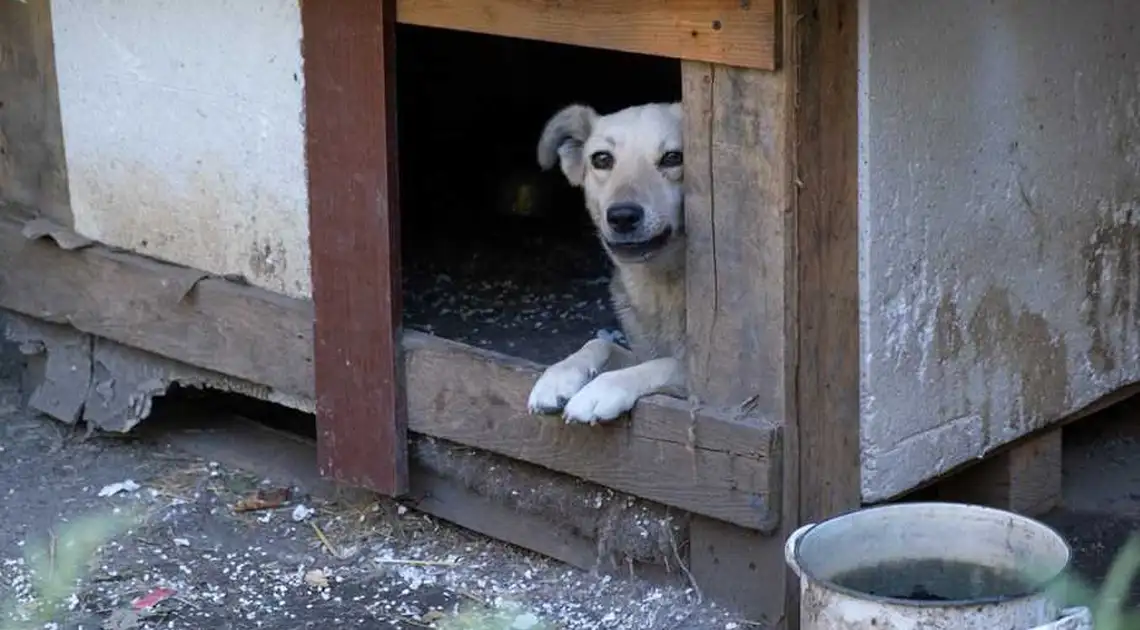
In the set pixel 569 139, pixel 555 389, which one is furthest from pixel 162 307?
pixel 555 389

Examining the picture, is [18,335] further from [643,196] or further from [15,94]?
[643,196]

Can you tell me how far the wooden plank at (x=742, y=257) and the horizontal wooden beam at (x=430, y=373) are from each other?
3.5 inches

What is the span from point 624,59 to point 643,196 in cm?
295

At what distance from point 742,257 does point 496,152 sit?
333cm

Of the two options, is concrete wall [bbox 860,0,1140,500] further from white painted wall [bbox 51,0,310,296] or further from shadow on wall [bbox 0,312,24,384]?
shadow on wall [bbox 0,312,24,384]

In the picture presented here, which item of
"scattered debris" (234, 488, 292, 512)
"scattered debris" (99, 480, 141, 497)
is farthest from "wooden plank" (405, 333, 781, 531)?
"scattered debris" (99, 480, 141, 497)

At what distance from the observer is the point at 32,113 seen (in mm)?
5473

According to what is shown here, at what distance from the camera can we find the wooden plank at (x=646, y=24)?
11.8ft

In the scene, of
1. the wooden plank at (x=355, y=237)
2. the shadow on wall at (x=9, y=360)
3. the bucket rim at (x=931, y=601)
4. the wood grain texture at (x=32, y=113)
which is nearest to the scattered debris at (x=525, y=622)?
the wooden plank at (x=355, y=237)

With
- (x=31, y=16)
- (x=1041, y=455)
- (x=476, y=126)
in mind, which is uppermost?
(x=31, y=16)

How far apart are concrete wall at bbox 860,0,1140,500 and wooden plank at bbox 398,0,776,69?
224 mm

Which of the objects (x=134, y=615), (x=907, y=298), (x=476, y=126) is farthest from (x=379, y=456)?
(x=476, y=126)

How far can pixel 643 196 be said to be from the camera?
4.08 meters

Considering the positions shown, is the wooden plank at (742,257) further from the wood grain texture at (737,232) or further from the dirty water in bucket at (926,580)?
the dirty water in bucket at (926,580)
